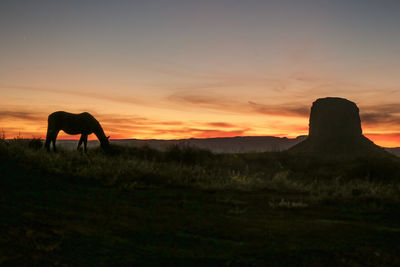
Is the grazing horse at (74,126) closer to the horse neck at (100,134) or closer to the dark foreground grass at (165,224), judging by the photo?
the horse neck at (100,134)

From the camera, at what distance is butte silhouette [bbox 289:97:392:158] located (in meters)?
41.3

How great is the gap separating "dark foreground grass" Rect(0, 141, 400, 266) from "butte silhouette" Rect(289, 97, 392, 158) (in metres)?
34.0

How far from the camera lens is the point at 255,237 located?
16.5ft

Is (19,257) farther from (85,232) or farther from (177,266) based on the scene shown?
(177,266)

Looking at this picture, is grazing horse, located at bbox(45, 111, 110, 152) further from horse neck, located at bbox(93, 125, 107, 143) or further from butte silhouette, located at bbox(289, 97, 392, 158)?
butte silhouette, located at bbox(289, 97, 392, 158)

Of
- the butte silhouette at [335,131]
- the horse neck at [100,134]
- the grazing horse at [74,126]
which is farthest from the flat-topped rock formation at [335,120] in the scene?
the grazing horse at [74,126]

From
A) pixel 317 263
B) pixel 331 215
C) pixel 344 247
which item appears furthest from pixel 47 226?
pixel 331 215

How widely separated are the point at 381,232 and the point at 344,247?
1604 mm

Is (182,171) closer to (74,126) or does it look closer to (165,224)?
(74,126)

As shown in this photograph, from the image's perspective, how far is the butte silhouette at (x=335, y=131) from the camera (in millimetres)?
41344

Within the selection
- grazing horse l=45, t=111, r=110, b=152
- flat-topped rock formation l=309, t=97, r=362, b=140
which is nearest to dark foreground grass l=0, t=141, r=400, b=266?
grazing horse l=45, t=111, r=110, b=152

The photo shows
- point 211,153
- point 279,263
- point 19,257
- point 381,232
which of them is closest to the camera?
point 19,257

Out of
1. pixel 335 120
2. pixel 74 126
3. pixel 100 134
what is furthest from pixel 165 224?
pixel 335 120

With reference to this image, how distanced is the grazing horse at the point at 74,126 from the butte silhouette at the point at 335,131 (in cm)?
2988
